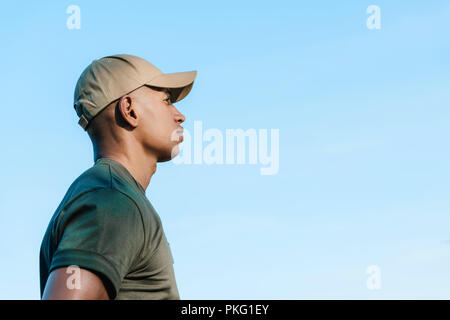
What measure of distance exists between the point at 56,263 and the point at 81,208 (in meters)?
0.41

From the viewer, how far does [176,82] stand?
5609mm

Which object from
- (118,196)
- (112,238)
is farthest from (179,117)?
(112,238)

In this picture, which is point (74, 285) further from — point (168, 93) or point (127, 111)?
point (168, 93)

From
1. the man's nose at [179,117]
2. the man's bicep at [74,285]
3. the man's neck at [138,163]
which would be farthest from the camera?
the man's nose at [179,117]

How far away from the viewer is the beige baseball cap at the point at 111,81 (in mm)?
5352

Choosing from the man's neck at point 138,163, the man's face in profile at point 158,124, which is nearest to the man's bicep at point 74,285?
the man's neck at point 138,163

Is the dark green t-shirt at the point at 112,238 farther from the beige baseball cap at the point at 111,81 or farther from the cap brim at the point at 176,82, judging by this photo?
the cap brim at the point at 176,82

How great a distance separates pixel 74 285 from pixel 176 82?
2110mm

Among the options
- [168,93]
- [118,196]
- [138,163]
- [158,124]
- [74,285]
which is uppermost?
[168,93]

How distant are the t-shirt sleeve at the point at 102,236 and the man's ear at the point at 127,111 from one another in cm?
87

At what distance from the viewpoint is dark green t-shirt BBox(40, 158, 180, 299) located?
4203 millimetres

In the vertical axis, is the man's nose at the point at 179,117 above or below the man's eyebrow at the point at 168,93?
below
